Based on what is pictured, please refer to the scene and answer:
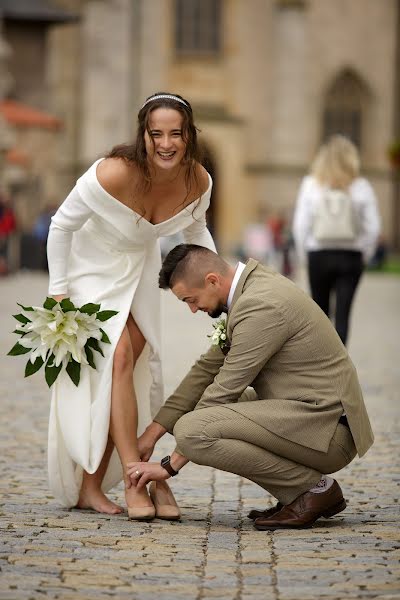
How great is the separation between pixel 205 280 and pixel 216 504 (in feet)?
4.13

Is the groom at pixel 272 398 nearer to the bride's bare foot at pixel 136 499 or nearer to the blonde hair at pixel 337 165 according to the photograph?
the bride's bare foot at pixel 136 499

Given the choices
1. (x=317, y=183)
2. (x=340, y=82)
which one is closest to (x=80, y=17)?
(x=340, y=82)

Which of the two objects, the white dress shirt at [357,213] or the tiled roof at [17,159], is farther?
the tiled roof at [17,159]

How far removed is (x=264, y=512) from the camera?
20.3 ft

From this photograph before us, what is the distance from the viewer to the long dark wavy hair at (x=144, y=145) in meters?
6.18

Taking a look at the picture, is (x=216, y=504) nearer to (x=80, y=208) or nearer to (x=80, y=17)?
(x=80, y=208)

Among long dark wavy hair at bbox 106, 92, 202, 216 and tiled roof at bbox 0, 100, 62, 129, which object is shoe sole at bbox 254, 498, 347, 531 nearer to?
long dark wavy hair at bbox 106, 92, 202, 216

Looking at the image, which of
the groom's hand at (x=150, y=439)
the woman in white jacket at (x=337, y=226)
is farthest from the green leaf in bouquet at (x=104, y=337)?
the woman in white jacket at (x=337, y=226)

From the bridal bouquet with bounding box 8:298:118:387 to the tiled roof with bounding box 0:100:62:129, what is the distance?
33280mm

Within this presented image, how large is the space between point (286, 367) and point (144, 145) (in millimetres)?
1103

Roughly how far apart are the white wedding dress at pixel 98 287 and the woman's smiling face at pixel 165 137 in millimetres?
268

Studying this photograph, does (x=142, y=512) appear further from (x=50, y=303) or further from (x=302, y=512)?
(x=50, y=303)

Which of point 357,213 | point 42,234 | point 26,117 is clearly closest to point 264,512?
point 357,213

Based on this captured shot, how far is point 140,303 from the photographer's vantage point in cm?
649
